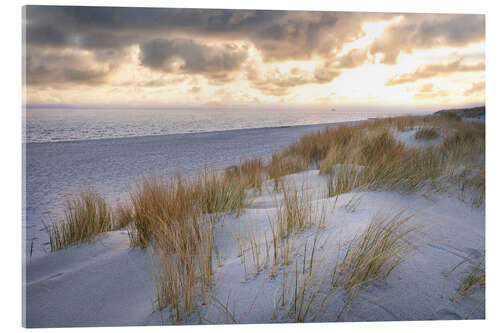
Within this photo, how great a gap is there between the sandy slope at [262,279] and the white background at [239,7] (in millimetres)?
88

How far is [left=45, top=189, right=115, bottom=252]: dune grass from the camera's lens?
2387mm

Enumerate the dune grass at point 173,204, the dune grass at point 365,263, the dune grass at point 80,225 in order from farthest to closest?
the dune grass at point 80,225 < the dune grass at point 173,204 < the dune grass at point 365,263

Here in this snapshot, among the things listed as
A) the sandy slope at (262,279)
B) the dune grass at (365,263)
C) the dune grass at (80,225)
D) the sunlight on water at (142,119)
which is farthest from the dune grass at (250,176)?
the dune grass at (365,263)

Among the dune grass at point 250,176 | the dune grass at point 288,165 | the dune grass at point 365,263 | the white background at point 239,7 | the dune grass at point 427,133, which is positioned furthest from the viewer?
the dune grass at point 427,133

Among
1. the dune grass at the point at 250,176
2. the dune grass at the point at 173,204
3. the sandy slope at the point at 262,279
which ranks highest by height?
the dune grass at the point at 250,176

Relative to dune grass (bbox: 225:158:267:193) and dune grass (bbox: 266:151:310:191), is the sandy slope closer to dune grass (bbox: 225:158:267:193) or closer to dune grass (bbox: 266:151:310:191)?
dune grass (bbox: 225:158:267:193)

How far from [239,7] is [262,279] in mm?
2170

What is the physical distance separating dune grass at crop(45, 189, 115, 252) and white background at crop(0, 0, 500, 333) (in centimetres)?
29

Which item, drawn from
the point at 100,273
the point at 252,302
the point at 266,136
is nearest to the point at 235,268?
the point at 252,302

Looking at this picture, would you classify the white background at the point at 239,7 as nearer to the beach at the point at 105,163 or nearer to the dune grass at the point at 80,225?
the beach at the point at 105,163

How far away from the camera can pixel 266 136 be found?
857 centimetres

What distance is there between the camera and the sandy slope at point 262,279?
60.9 inches

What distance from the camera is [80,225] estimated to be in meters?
2.44

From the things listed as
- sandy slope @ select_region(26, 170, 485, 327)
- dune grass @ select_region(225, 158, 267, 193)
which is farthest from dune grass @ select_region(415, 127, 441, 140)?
dune grass @ select_region(225, 158, 267, 193)
